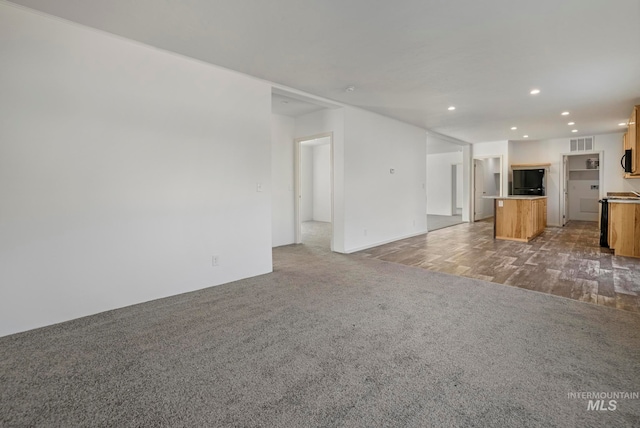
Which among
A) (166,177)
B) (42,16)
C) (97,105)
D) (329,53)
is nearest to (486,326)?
(329,53)

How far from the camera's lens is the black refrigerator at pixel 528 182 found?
905 centimetres

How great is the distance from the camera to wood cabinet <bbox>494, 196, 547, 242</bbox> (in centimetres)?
666

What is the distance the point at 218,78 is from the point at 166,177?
1.37 metres

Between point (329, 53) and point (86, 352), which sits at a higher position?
point (329, 53)

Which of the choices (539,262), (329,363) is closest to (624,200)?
(539,262)

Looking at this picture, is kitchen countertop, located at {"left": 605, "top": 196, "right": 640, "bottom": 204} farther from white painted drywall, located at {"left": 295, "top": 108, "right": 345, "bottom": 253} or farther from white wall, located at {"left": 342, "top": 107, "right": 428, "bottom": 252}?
white painted drywall, located at {"left": 295, "top": 108, "right": 345, "bottom": 253}

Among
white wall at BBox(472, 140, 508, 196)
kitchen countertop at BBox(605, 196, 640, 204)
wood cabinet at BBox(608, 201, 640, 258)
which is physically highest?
white wall at BBox(472, 140, 508, 196)

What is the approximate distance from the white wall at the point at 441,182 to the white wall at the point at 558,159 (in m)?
2.40

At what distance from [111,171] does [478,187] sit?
10.4 meters

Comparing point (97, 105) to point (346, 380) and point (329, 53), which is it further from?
point (346, 380)

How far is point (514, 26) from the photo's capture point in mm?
2795

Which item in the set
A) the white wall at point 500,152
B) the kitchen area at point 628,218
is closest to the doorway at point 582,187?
the white wall at point 500,152

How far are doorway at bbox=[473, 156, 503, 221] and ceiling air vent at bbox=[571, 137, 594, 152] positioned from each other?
186 centimetres

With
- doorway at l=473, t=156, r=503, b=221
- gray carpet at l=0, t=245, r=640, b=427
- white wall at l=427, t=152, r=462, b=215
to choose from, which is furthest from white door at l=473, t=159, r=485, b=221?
gray carpet at l=0, t=245, r=640, b=427
